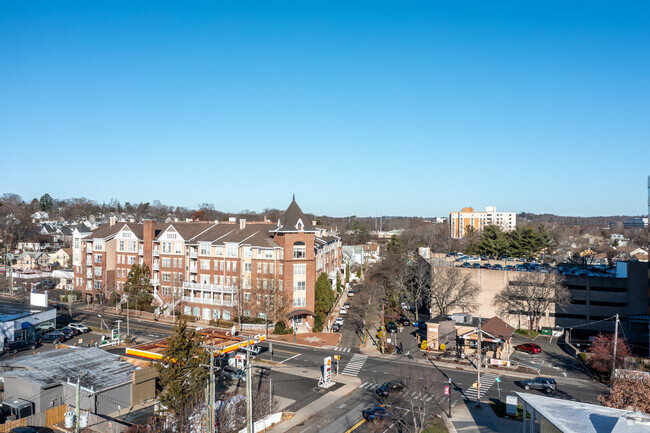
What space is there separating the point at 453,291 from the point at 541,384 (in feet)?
84.9

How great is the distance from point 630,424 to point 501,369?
79.1 ft

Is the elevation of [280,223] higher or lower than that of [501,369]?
higher

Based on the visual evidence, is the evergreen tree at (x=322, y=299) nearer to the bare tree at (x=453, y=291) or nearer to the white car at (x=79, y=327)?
the bare tree at (x=453, y=291)

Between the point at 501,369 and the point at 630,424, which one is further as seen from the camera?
the point at 501,369

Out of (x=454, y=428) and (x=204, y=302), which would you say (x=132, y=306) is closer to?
(x=204, y=302)

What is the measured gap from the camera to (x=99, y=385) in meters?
34.0

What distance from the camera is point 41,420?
31078mm

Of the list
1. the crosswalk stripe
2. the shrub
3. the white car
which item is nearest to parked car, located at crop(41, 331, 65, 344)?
the white car

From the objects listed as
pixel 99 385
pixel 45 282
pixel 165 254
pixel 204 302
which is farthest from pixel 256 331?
pixel 45 282

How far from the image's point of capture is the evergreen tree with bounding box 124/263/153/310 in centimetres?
7142

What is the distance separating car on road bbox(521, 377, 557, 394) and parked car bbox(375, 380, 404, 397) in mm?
11909

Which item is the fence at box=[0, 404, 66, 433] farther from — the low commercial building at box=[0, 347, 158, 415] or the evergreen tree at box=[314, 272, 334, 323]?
the evergreen tree at box=[314, 272, 334, 323]

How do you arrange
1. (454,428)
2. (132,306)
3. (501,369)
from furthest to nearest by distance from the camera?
(132,306) < (501,369) < (454,428)

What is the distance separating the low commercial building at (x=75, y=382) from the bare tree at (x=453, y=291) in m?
41.9
